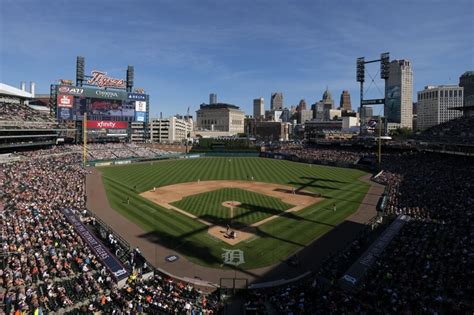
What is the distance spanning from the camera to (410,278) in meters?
17.2

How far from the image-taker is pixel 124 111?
286ft

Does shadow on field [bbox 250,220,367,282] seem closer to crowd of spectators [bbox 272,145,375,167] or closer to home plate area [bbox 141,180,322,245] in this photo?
home plate area [bbox 141,180,322,245]

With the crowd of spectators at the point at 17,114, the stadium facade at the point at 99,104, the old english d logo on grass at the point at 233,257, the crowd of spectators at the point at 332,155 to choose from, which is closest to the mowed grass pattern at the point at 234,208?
the old english d logo on grass at the point at 233,257

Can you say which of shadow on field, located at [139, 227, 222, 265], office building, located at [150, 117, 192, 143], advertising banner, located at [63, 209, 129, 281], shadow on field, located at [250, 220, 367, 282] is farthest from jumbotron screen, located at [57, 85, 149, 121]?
shadow on field, located at [250, 220, 367, 282]

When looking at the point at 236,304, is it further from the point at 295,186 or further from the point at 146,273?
the point at 295,186

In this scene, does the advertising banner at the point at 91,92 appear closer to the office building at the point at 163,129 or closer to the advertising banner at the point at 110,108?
the advertising banner at the point at 110,108

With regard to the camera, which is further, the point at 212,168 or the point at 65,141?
the point at 65,141

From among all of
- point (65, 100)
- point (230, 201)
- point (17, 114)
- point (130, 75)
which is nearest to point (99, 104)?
point (65, 100)

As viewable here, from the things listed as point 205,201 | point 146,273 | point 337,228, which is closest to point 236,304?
point 146,273

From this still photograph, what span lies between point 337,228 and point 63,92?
240ft

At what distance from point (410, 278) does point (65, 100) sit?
80.9 metres

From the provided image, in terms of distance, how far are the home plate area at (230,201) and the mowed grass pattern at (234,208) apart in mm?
186

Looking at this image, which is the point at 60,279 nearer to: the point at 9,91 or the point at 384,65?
the point at 9,91

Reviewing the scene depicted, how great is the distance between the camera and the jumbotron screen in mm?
77750
